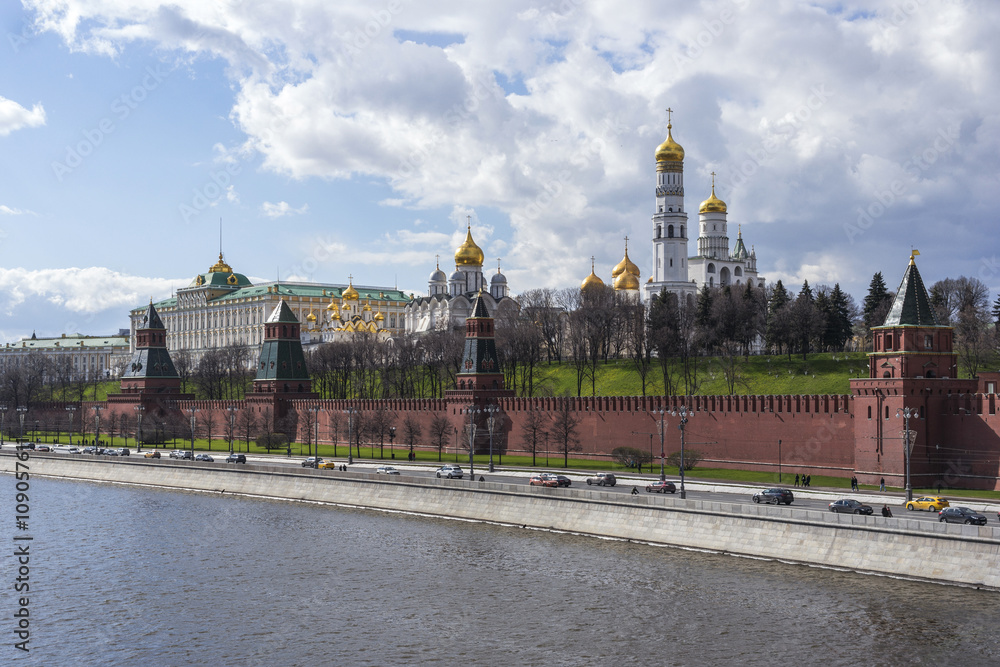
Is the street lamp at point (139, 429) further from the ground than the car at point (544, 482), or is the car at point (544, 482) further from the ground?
the street lamp at point (139, 429)

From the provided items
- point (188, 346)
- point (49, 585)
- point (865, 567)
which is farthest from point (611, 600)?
point (188, 346)

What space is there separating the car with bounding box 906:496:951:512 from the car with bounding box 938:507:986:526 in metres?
3.35

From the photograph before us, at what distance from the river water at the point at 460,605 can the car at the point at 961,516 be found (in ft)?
11.1

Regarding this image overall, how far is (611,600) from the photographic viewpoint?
27359mm

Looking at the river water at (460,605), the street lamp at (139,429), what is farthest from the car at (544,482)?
the street lamp at (139,429)

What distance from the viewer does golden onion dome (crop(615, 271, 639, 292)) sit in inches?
3996

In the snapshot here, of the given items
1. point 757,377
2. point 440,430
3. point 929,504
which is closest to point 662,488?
point 929,504

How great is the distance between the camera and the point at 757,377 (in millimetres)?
70062

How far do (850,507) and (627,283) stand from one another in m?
69.1

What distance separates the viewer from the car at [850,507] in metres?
33.3

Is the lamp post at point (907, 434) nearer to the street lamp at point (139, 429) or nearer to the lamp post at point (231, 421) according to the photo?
the lamp post at point (231, 421)

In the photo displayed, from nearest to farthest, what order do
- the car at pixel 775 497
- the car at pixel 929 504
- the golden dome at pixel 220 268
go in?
the car at pixel 929 504, the car at pixel 775 497, the golden dome at pixel 220 268

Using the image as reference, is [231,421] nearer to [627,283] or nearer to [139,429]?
[139,429]

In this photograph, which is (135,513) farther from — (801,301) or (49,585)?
(801,301)
